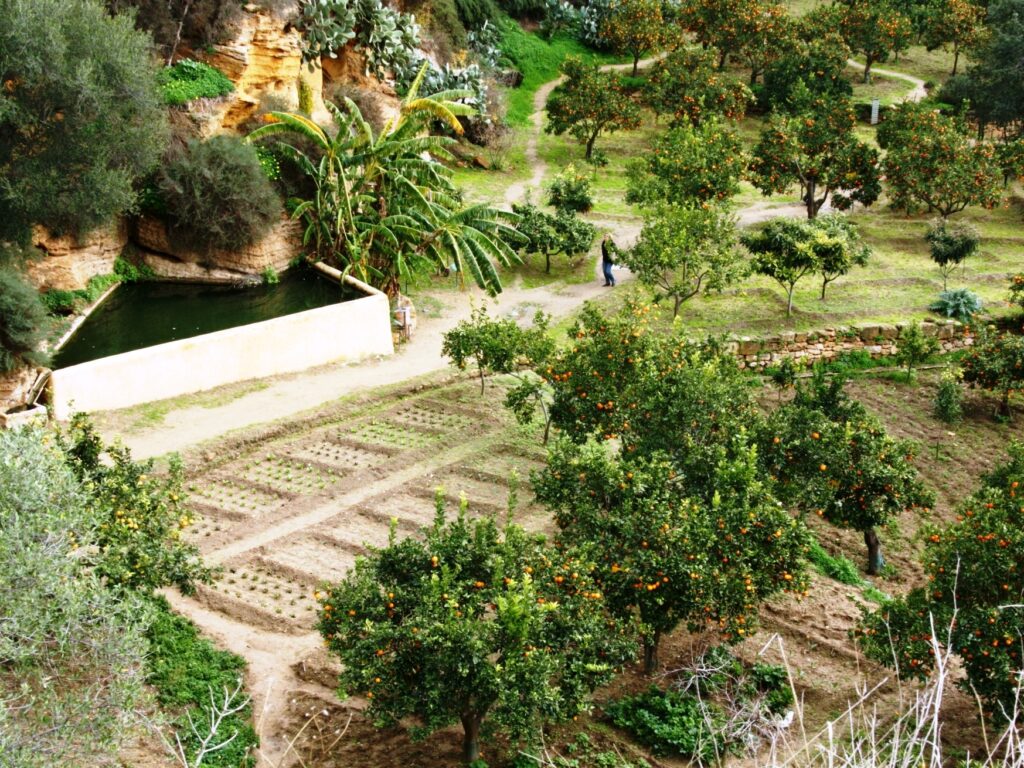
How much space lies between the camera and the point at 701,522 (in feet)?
59.1

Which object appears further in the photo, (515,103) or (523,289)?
(515,103)

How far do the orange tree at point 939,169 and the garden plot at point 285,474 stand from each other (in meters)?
26.2

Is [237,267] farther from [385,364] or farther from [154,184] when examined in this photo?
[385,364]

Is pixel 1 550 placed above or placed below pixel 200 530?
above

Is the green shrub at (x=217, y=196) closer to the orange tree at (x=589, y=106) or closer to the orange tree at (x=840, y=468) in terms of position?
the orange tree at (x=589, y=106)

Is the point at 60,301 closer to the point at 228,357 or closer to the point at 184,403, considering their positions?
the point at 228,357

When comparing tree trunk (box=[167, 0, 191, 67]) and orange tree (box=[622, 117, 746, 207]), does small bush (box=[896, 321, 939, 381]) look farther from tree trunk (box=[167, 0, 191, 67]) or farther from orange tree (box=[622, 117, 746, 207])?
tree trunk (box=[167, 0, 191, 67])

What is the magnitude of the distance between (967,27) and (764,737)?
51.9 meters

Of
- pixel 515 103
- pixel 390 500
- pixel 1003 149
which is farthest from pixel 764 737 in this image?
pixel 515 103

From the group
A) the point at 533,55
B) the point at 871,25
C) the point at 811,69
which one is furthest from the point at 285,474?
the point at 871,25

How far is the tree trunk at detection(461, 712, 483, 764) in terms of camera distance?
16328mm

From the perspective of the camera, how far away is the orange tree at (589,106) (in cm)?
4769

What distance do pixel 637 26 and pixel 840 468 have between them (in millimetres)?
38217

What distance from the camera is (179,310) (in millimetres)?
32969
